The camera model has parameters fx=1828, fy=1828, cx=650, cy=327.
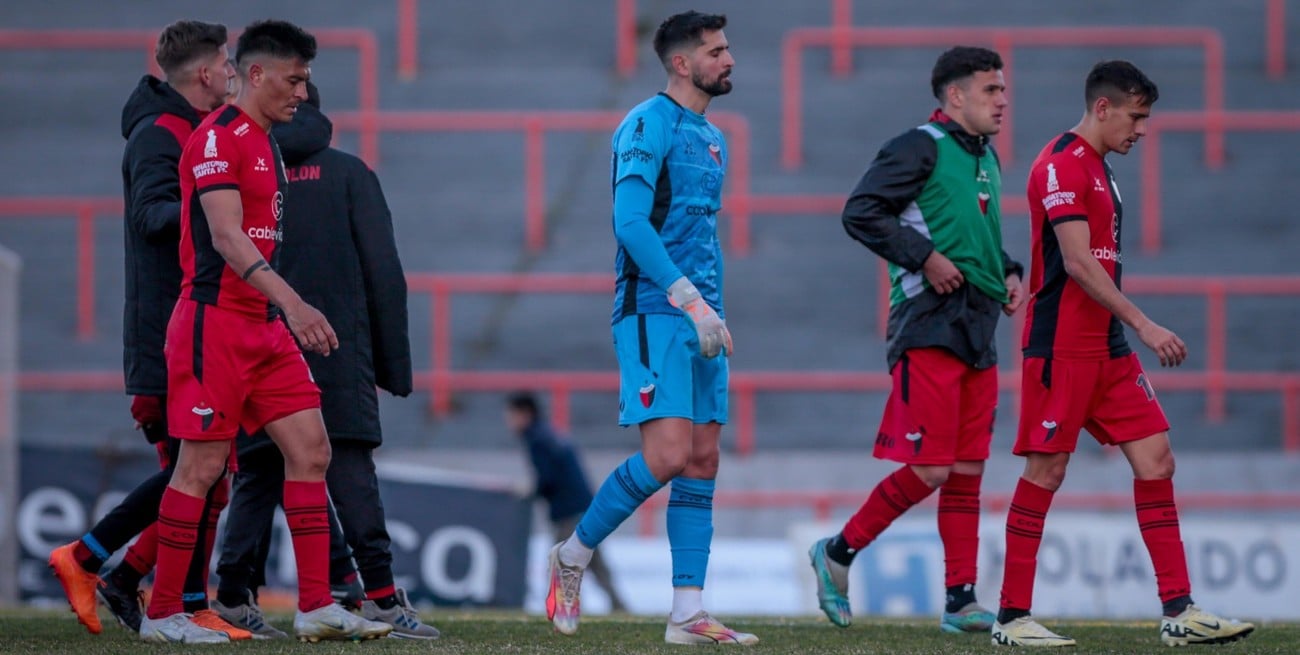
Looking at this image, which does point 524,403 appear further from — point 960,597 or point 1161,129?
point 1161,129

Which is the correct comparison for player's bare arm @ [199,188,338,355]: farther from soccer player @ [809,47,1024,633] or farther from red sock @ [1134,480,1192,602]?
red sock @ [1134,480,1192,602]

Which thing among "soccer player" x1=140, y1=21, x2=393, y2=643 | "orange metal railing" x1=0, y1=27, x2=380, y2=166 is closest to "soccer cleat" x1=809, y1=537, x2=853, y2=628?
"soccer player" x1=140, y1=21, x2=393, y2=643

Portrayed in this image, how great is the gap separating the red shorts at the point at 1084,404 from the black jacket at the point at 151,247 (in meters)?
2.93

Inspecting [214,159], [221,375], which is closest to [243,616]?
[221,375]

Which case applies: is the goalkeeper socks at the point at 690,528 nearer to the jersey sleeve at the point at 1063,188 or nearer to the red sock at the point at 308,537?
the red sock at the point at 308,537

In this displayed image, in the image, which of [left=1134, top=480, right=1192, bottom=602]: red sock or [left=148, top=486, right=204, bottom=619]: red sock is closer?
[left=148, top=486, right=204, bottom=619]: red sock

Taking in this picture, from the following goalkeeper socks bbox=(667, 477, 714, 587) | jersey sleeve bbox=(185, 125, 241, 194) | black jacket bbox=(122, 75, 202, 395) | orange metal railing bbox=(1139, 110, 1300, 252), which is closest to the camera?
jersey sleeve bbox=(185, 125, 241, 194)

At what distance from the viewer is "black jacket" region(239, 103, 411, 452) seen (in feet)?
20.6

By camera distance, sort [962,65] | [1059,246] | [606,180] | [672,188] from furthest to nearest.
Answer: [606,180], [962,65], [1059,246], [672,188]

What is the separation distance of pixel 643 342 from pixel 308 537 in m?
1.24

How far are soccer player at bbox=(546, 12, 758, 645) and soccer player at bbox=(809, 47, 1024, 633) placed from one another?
0.73 m

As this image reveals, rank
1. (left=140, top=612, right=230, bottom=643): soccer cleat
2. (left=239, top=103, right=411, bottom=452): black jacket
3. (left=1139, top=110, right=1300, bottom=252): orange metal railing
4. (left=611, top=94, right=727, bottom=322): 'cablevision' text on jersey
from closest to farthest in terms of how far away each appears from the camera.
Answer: (left=140, top=612, right=230, bottom=643): soccer cleat → (left=611, top=94, right=727, bottom=322): 'cablevision' text on jersey → (left=239, top=103, right=411, bottom=452): black jacket → (left=1139, top=110, right=1300, bottom=252): orange metal railing

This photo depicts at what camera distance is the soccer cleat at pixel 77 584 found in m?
6.28

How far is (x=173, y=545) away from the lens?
18.9ft
